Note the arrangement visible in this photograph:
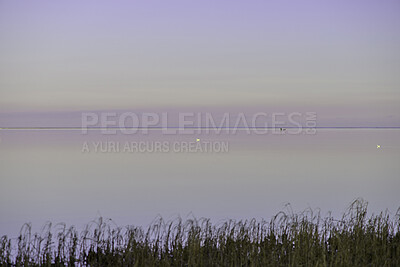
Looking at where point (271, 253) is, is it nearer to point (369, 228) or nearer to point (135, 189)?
point (369, 228)

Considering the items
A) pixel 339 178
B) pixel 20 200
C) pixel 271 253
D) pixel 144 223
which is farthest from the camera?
pixel 339 178

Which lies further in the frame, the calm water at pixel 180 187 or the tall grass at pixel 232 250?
the calm water at pixel 180 187

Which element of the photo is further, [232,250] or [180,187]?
[180,187]

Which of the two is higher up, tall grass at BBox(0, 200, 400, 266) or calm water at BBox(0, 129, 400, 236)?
calm water at BBox(0, 129, 400, 236)

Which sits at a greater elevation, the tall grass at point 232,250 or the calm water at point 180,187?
the calm water at point 180,187

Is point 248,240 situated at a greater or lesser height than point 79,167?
lesser

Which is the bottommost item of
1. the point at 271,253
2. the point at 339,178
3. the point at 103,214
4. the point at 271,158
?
the point at 271,253

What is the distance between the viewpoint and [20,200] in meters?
16.4

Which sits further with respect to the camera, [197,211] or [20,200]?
[20,200]

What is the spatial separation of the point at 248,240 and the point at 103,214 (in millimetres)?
6990

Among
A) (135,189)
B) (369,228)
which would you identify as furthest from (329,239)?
(135,189)

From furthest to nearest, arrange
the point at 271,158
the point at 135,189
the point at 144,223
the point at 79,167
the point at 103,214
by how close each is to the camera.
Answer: the point at 271,158 → the point at 79,167 → the point at 135,189 → the point at 103,214 → the point at 144,223

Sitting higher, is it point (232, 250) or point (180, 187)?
point (180, 187)

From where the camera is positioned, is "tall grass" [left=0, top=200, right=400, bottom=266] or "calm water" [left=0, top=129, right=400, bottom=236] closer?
"tall grass" [left=0, top=200, right=400, bottom=266]
